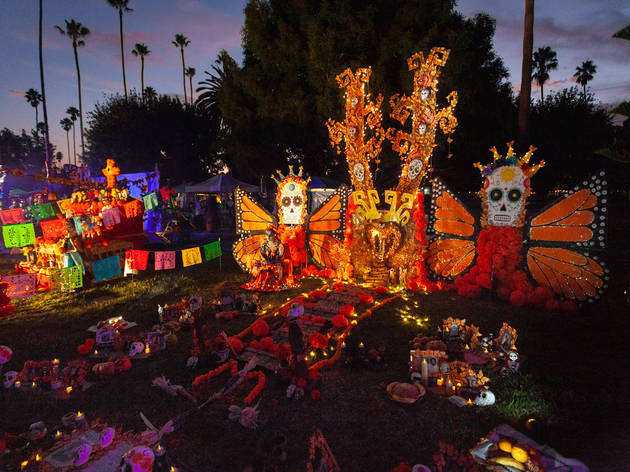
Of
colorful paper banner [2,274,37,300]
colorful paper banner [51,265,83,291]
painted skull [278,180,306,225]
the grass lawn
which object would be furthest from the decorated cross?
painted skull [278,180,306,225]

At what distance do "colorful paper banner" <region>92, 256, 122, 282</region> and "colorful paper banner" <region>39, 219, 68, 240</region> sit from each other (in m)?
2.08

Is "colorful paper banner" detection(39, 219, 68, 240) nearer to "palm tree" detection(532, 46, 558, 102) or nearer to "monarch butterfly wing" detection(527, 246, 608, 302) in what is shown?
"monarch butterfly wing" detection(527, 246, 608, 302)

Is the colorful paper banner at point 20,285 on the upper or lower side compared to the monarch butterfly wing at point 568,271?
lower

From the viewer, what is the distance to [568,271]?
8.62 meters

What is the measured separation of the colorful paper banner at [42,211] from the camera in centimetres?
1360

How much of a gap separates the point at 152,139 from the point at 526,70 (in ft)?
94.8

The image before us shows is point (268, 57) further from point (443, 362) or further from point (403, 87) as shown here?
point (443, 362)

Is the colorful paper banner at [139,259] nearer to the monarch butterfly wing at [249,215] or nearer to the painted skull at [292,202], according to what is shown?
the monarch butterfly wing at [249,215]

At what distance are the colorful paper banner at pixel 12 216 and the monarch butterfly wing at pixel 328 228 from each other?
10945mm

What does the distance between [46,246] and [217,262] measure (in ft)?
19.6

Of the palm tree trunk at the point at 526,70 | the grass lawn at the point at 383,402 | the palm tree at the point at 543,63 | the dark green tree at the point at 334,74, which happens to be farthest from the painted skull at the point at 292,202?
the palm tree at the point at 543,63

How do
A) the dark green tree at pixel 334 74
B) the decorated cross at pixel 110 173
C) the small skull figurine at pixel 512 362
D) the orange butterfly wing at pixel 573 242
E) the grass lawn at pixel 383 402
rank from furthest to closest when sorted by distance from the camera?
the dark green tree at pixel 334 74 → the decorated cross at pixel 110 173 → the orange butterfly wing at pixel 573 242 → the small skull figurine at pixel 512 362 → the grass lawn at pixel 383 402

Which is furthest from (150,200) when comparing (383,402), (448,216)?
(383,402)

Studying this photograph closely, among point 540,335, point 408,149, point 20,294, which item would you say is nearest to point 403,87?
point 408,149
